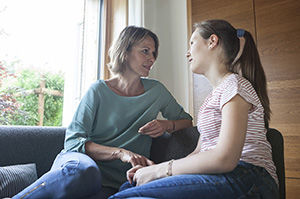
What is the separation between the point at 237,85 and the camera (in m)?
0.92

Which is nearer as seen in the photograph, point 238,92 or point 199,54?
point 238,92

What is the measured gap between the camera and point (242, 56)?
1.14 meters

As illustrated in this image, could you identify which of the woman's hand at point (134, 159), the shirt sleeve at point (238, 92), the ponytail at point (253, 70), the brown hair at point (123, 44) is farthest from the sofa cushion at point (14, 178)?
the ponytail at point (253, 70)

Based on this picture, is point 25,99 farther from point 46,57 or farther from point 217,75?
point 217,75

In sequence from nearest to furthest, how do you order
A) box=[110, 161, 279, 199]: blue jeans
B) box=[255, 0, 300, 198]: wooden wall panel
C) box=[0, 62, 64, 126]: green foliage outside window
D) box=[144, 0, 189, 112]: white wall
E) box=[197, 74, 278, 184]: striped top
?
1. box=[110, 161, 279, 199]: blue jeans
2. box=[197, 74, 278, 184]: striped top
3. box=[255, 0, 300, 198]: wooden wall panel
4. box=[0, 62, 64, 126]: green foliage outside window
5. box=[144, 0, 189, 112]: white wall

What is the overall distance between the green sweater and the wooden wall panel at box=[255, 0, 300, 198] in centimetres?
95

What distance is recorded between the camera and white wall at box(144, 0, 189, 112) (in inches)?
105

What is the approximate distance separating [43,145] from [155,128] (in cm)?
63

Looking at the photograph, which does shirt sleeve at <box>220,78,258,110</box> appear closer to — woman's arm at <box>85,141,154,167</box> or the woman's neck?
woman's arm at <box>85,141,154,167</box>

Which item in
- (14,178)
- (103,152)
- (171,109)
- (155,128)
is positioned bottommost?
(14,178)

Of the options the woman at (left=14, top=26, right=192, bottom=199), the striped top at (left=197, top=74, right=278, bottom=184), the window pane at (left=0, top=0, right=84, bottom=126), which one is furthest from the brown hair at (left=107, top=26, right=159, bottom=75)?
the window pane at (left=0, top=0, right=84, bottom=126)

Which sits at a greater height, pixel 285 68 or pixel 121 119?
pixel 285 68

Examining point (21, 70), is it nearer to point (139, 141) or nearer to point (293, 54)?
point (139, 141)

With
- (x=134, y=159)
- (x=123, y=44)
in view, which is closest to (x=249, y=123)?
(x=134, y=159)
